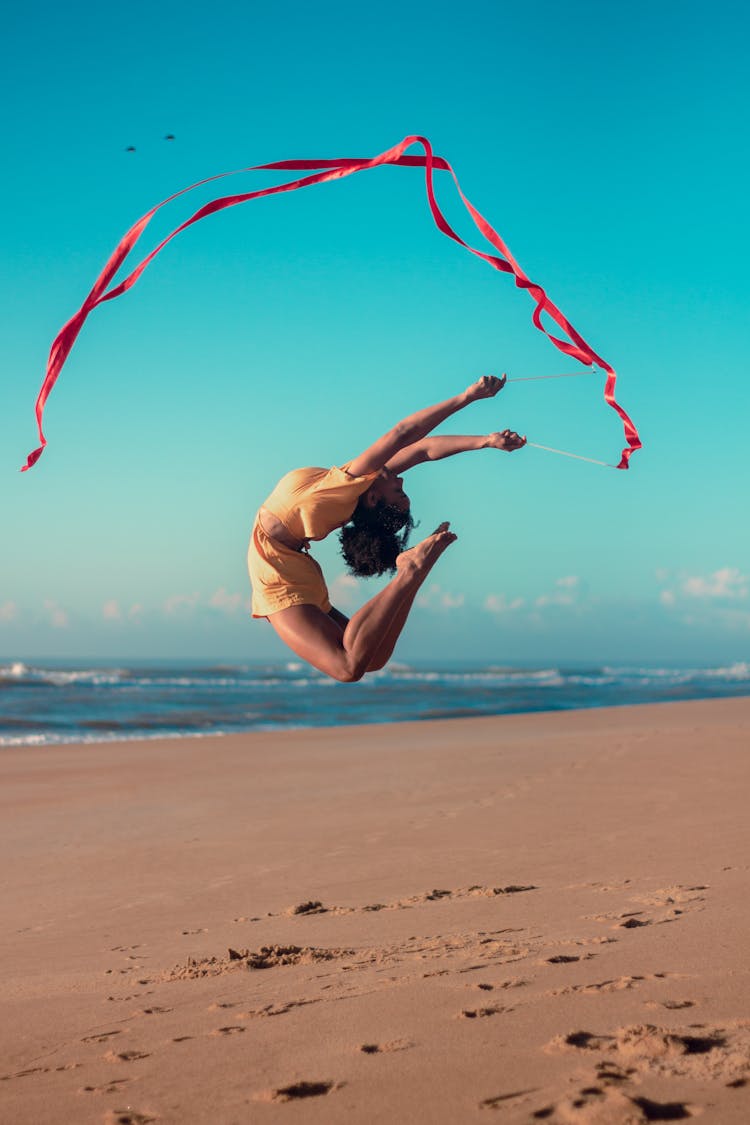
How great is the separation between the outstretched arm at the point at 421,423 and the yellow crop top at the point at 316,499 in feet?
0.33

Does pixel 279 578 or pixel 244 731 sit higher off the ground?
pixel 279 578

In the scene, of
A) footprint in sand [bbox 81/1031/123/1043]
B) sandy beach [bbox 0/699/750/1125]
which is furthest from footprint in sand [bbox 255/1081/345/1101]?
footprint in sand [bbox 81/1031/123/1043]

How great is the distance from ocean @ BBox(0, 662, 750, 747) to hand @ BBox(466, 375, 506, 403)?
13372 millimetres

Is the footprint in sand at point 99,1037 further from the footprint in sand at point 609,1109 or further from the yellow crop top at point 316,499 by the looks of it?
the yellow crop top at point 316,499

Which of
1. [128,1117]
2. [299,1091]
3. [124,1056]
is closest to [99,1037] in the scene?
[124,1056]

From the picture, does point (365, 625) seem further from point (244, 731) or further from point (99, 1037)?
point (244, 731)

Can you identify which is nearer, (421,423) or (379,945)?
(421,423)

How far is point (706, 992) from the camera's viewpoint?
412 centimetres

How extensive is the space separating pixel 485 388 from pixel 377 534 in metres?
0.88

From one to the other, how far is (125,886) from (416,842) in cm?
231

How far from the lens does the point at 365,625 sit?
4695 millimetres

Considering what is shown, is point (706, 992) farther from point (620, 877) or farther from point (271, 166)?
point (271, 166)

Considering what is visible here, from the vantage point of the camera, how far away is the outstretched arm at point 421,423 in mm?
4527

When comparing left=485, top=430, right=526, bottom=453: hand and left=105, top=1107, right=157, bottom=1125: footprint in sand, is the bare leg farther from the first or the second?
left=105, top=1107, right=157, bottom=1125: footprint in sand
